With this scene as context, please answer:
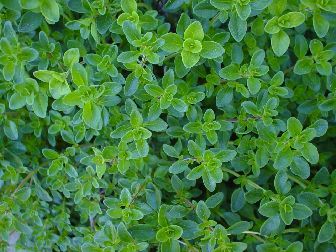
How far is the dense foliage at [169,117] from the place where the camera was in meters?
1.30

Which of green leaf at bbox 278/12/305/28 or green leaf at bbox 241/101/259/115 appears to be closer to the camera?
green leaf at bbox 278/12/305/28

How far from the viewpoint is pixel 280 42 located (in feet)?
4.34

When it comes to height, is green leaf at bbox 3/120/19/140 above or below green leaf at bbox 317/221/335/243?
above

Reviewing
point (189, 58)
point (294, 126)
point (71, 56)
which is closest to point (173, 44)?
point (189, 58)

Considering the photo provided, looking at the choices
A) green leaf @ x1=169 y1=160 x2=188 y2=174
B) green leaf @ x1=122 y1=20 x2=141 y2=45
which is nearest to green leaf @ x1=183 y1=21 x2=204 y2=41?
green leaf @ x1=122 y1=20 x2=141 y2=45

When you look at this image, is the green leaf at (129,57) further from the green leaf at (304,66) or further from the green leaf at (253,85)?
the green leaf at (304,66)

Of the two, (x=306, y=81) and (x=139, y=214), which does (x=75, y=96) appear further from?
(x=306, y=81)

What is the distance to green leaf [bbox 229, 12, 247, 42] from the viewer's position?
1271 millimetres

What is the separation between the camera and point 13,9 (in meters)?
1.28

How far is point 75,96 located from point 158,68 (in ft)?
1.62

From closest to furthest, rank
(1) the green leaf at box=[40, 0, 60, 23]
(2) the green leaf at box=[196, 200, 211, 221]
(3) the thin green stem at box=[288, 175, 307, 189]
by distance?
(1) the green leaf at box=[40, 0, 60, 23] < (2) the green leaf at box=[196, 200, 211, 221] < (3) the thin green stem at box=[288, 175, 307, 189]

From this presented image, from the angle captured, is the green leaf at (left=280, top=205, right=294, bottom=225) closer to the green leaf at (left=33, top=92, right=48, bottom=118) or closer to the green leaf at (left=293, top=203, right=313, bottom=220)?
the green leaf at (left=293, top=203, right=313, bottom=220)

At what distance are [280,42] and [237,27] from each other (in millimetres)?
135

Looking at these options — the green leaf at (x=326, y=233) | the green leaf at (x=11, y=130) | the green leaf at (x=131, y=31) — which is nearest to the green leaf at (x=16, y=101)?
the green leaf at (x=11, y=130)
